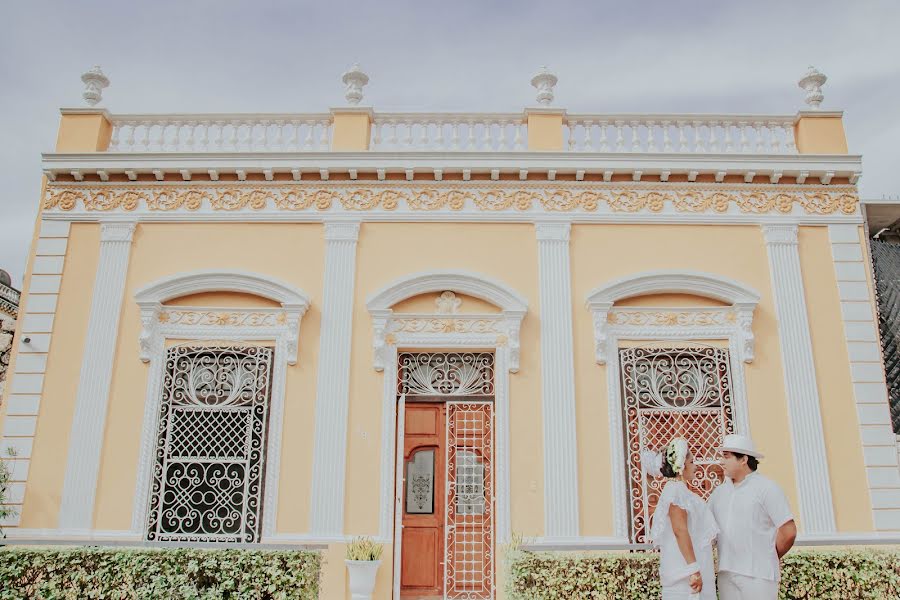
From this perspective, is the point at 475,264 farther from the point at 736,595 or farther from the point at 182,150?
the point at 736,595

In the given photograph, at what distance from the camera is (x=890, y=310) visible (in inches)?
329

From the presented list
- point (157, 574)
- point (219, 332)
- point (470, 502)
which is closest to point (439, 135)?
point (219, 332)

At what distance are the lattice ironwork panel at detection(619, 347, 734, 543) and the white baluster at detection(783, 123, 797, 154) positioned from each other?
250cm

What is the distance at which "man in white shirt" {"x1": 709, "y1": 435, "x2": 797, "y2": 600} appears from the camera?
4.10 meters

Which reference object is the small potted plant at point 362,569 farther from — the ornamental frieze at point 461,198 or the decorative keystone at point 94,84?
the decorative keystone at point 94,84

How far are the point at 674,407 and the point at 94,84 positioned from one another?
7264mm

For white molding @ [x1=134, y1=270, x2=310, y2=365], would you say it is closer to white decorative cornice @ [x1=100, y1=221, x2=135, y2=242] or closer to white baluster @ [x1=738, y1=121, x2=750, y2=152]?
white decorative cornice @ [x1=100, y1=221, x2=135, y2=242]

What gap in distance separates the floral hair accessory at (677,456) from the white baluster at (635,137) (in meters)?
4.35

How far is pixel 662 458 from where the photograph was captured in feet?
14.6

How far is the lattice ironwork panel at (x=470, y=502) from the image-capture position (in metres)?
6.95

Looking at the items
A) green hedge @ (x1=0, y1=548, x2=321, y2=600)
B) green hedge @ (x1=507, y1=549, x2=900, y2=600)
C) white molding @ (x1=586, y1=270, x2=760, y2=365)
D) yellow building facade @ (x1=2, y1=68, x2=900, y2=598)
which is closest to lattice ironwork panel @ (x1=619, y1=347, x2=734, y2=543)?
yellow building facade @ (x1=2, y1=68, x2=900, y2=598)

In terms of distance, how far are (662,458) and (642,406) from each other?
2.89 meters

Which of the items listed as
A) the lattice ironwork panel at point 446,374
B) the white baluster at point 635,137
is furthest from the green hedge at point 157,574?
the white baluster at point 635,137

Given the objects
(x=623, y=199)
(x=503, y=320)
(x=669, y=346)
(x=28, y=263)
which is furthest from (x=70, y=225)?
(x=669, y=346)
